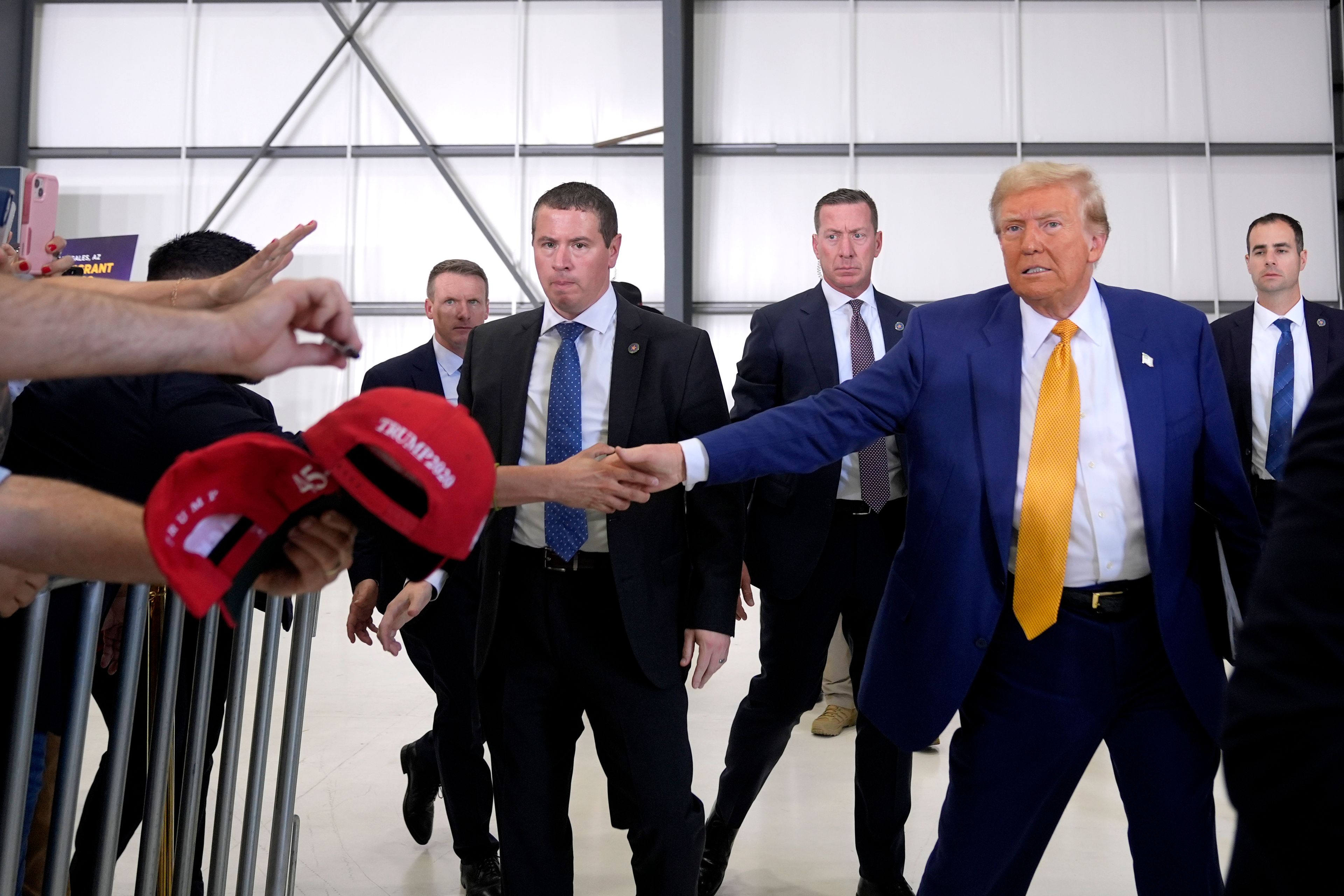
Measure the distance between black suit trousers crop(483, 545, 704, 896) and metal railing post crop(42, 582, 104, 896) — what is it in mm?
971

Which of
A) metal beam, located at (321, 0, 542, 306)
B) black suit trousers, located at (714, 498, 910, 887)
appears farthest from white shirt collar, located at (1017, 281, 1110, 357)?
metal beam, located at (321, 0, 542, 306)

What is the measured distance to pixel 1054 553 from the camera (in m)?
2.15

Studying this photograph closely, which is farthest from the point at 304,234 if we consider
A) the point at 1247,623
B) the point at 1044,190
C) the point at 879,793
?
the point at 879,793

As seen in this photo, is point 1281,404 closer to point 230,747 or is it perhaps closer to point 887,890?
point 887,890

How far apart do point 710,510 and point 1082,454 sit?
0.84 m

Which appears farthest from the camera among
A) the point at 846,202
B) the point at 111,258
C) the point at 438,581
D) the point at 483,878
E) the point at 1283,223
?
the point at 111,258

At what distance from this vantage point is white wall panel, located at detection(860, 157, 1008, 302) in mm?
10484

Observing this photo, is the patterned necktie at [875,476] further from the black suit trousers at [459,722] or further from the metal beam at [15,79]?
the metal beam at [15,79]

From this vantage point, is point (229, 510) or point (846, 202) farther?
point (846, 202)

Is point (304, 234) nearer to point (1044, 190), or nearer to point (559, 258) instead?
point (559, 258)

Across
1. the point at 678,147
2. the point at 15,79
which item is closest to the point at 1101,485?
the point at 678,147

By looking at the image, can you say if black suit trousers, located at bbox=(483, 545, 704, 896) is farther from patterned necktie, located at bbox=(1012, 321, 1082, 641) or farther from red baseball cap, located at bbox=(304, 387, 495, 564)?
red baseball cap, located at bbox=(304, 387, 495, 564)

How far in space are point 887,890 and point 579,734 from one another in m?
1.17

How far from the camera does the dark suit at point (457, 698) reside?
332 centimetres
